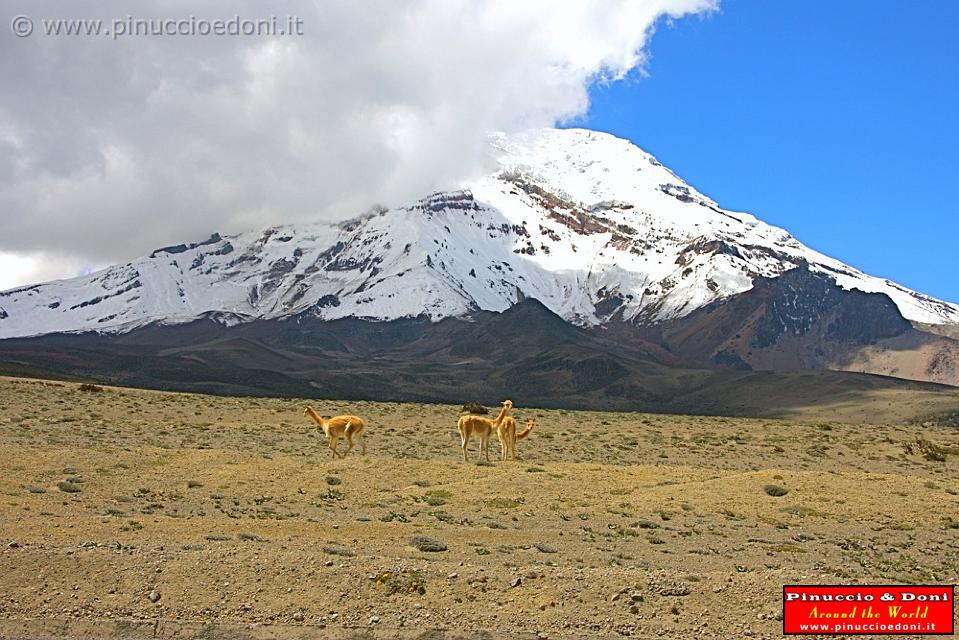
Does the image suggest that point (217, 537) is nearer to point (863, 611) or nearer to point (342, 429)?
point (863, 611)

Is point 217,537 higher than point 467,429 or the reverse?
the reverse

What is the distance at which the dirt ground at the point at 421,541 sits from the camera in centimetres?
1331

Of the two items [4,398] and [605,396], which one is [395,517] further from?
[605,396]

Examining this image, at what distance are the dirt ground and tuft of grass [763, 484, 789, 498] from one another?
5cm

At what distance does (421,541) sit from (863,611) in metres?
7.16

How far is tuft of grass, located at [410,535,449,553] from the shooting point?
16188 mm

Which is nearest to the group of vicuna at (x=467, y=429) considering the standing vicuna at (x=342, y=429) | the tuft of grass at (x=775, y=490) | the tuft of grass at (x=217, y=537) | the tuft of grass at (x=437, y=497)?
the standing vicuna at (x=342, y=429)

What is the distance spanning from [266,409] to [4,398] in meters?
13.7

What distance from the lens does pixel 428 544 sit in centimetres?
1633

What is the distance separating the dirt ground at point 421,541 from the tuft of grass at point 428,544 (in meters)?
0.06

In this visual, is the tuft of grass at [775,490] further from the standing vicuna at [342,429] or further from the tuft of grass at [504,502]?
the standing vicuna at [342,429]

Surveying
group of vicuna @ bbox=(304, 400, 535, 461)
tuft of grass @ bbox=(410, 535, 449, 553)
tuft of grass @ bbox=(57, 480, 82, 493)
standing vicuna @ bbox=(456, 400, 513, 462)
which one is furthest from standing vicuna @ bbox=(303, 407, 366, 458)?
tuft of grass @ bbox=(410, 535, 449, 553)

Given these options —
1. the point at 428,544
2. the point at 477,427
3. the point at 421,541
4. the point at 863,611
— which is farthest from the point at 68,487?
the point at 863,611

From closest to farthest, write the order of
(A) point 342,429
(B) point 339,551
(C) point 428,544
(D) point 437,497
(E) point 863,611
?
1. (E) point 863,611
2. (B) point 339,551
3. (C) point 428,544
4. (D) point 437,497
5. (A) point 342,429
